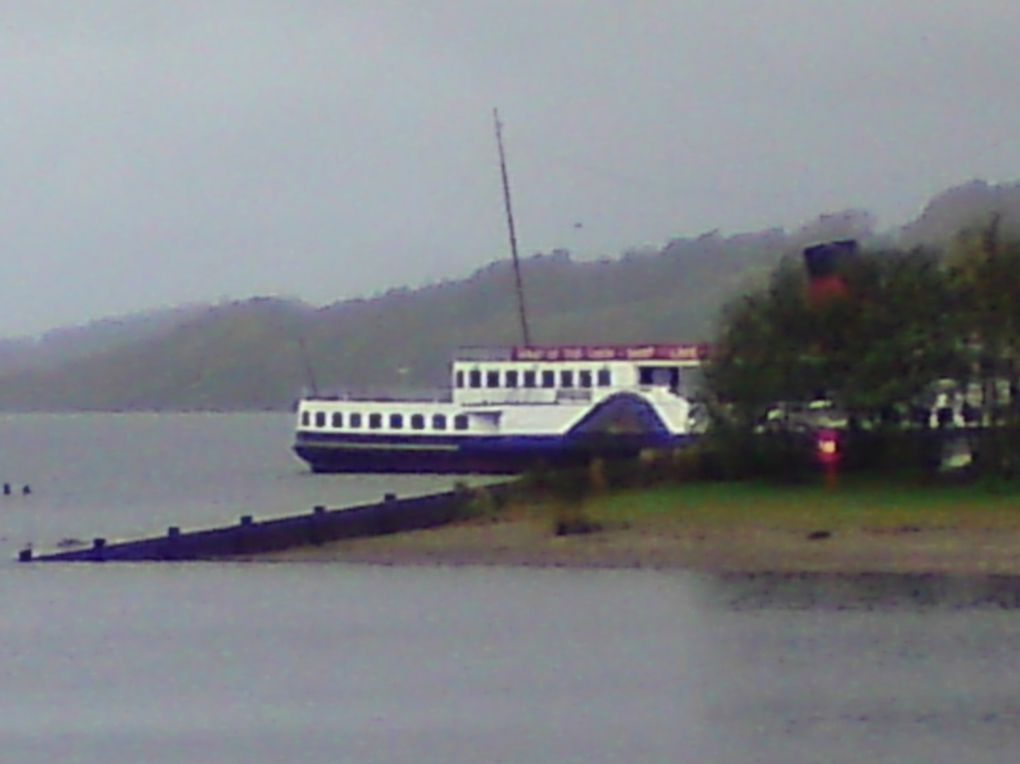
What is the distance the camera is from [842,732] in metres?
24.5

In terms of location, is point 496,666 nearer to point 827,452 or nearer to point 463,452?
point 827,452

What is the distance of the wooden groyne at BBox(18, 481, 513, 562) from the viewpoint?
48625 mm

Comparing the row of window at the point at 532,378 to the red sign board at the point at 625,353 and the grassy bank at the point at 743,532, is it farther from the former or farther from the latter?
the grassy bank at the point at 743,532

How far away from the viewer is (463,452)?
77.6 metres

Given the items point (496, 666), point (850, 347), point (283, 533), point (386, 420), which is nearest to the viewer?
point (496, 666)

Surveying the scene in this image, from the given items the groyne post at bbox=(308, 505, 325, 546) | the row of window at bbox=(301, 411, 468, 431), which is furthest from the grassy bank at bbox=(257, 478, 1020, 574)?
the row of window at bbox=(301, 411, 468, 431)

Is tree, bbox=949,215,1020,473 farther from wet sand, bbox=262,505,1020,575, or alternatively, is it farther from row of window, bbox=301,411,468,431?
row of window, bbox=301,411,468,431

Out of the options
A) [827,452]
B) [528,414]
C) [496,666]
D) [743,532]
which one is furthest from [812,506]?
[528,414]

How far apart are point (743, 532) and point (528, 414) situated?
2825 cm

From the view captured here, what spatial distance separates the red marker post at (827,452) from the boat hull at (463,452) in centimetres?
1289

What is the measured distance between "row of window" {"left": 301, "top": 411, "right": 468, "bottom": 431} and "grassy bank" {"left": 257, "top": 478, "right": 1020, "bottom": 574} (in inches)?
956

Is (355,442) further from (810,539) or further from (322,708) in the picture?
(322,708)

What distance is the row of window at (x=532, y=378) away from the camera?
75.8 meters

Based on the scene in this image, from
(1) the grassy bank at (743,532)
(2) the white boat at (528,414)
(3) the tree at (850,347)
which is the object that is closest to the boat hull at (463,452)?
(2) the white boat at (528,414)
